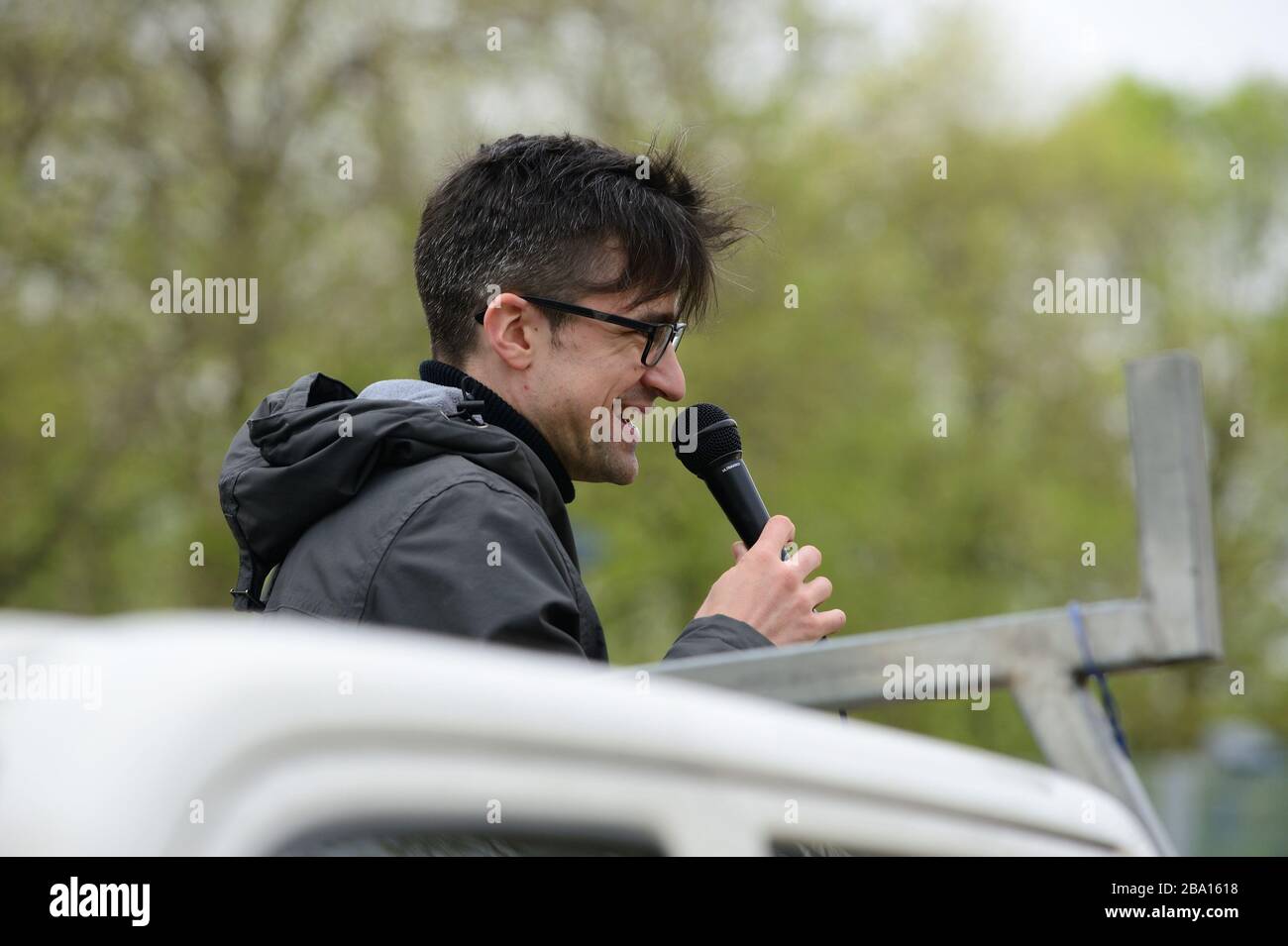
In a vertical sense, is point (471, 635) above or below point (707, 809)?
above

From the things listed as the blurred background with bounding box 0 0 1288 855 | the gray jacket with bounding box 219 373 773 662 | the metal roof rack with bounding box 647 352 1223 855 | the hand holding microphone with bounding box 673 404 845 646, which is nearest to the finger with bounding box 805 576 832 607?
the hand holding microphone with bounding box 673 404 845 646

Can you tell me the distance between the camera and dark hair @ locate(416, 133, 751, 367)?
2.86m

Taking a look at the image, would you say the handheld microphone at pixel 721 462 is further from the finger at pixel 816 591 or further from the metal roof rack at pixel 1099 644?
the metal roof rack at pixel 1099 644

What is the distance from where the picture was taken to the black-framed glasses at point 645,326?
2.81m

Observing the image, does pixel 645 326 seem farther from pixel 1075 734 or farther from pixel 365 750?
pixel 365 750

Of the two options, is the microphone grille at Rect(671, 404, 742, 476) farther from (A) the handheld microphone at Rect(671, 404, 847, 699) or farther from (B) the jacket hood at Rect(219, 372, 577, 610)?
(B) the jacket hood at Rect(219, 372, 577, 610)

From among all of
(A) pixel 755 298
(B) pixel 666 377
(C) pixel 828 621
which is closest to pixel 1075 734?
(C) pixel 828 621

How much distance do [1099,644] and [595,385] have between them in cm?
106

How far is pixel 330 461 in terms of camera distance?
A: 2221 mm

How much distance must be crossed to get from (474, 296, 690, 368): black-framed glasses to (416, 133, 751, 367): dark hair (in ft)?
0.06
